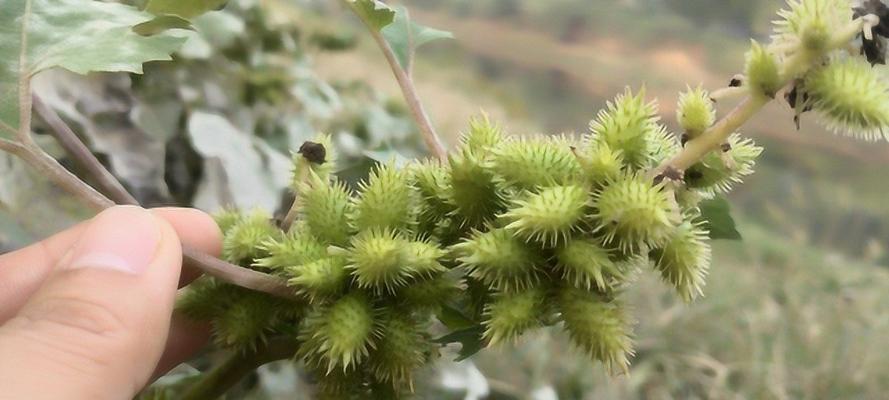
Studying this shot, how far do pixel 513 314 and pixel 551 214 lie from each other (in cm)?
7

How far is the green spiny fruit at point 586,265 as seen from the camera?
0.50 m

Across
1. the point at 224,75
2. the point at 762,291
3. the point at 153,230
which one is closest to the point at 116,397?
the point at 153,230

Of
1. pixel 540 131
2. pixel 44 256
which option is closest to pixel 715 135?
pixel 44 256

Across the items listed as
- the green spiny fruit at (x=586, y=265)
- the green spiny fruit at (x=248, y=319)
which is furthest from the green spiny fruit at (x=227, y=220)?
the green spiny fruit at (x=586, y=265)

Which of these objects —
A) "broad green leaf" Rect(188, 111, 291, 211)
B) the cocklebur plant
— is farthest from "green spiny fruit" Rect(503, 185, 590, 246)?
"broad green leaf" Rect(188, 111, 291, 211)

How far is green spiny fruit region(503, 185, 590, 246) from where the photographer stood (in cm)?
49

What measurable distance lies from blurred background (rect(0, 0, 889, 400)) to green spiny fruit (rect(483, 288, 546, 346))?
161mm

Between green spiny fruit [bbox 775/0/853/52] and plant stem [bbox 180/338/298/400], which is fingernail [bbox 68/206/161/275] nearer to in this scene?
plant stem [bbox 180/338/298/400]

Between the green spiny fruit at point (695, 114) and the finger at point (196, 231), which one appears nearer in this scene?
the green spiny fruit at point (695, 114)

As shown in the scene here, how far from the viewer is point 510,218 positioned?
53 centimetres

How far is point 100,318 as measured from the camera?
0.52 meters

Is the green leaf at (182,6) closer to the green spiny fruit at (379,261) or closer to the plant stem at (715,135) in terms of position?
the green spiny fruit at (379,261)

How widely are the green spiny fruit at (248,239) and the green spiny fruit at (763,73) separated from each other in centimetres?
35

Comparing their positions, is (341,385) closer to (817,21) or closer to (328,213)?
(328,213)
